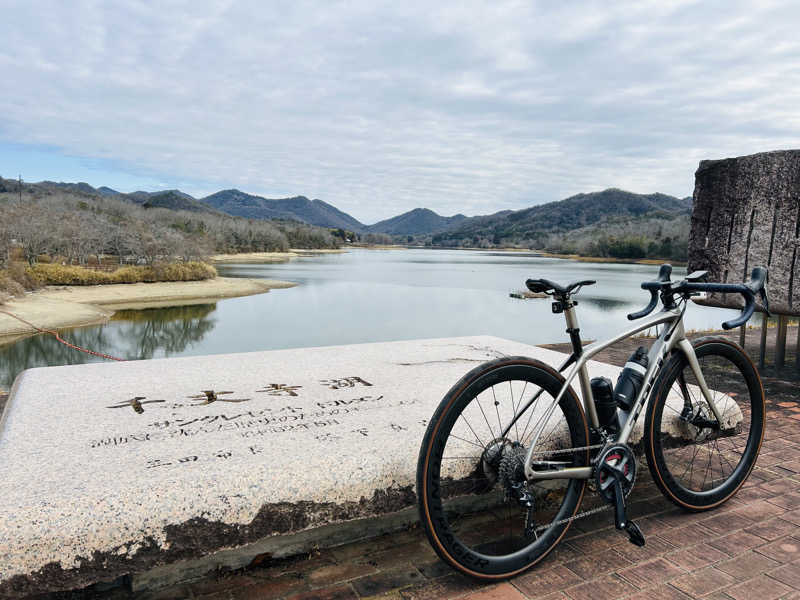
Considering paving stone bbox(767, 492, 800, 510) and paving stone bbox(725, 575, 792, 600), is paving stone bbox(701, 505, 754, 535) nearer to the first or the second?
paving stone bbox(767, 492, 800, 510)

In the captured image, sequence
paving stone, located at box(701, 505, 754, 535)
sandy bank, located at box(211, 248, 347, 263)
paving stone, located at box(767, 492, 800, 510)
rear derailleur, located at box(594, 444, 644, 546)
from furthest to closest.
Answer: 1. sandy bank, located at box(211, 248, 347, 263)
2. paving stone, located at box(767, 492, 800, 510)
3. paving stone, located at box(701, 505, 754, 535)
4. rear derailleur, located at box(594, 444, 644, 546)

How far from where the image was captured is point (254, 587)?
1889 millimetres

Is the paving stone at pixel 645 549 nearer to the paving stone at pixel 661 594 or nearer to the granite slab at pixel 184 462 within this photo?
the paving stone at pixel 661 594

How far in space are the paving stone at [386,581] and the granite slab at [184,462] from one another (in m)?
0.22

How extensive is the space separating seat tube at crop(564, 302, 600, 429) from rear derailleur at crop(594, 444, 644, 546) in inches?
4.7

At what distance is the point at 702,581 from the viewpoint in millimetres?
1943

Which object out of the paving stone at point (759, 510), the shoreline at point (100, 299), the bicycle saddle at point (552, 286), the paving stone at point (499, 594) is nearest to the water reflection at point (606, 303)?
the shoreline at point (100, 299)

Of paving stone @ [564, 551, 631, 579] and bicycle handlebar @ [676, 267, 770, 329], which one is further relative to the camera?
bicycle handlebar @ [676, 267, 770, 329]

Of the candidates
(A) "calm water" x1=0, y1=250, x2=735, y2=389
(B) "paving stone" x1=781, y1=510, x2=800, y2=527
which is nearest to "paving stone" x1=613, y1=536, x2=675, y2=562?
(B) "paving stone" x1=781, y1=510, x2=800, y2=527

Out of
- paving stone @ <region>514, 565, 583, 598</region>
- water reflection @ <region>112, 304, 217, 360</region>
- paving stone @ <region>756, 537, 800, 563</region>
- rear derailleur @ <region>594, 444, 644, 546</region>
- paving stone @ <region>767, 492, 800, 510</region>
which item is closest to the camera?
paving stone @ <region>514, 565, 583, 598</region>

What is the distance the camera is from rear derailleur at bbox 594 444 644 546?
1.98 meters

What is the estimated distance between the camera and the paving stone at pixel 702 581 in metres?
1.89

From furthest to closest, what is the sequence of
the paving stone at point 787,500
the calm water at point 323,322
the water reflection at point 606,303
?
the water reflection at point 606,303
the calm water at point 323,322
the paving stone at point 787,500

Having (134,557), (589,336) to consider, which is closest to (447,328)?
(589,336)
